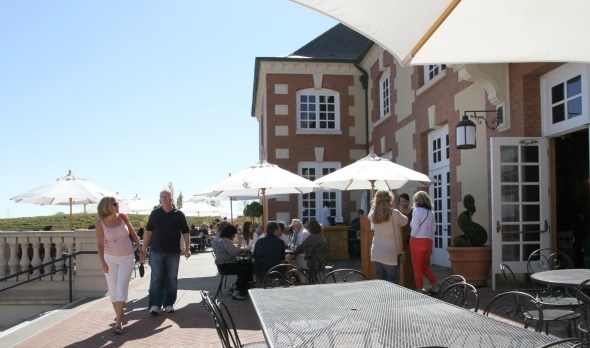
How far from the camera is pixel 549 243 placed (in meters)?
8.92

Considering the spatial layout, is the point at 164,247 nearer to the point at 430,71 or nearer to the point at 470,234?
the point at 470,234

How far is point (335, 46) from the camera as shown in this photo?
69.8ft

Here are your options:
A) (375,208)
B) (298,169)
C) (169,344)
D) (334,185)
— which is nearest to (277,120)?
(298,169)

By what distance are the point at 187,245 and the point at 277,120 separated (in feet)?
37.7

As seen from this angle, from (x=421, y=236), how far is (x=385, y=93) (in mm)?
10281

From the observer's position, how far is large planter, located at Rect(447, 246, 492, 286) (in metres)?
9.36

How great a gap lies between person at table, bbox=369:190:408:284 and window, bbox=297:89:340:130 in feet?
41.0

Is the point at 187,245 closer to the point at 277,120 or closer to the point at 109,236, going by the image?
the point at 109,236

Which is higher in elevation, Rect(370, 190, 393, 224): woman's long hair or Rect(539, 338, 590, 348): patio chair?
Rect(370, 190, 393, 224): woman's long hair

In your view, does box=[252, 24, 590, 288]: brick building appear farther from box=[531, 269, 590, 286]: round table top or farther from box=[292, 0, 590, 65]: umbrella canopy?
box=[292, 0, 590, 65]: umbrella canopy

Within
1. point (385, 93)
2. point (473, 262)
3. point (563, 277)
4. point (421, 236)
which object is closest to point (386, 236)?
point (421, 236)

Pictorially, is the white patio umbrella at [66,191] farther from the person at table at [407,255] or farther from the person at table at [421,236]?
the person at table at [421,236]

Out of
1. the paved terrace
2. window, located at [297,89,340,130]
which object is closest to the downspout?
window, located at [297,89,340,130]

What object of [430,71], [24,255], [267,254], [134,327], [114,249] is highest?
[430,71]
